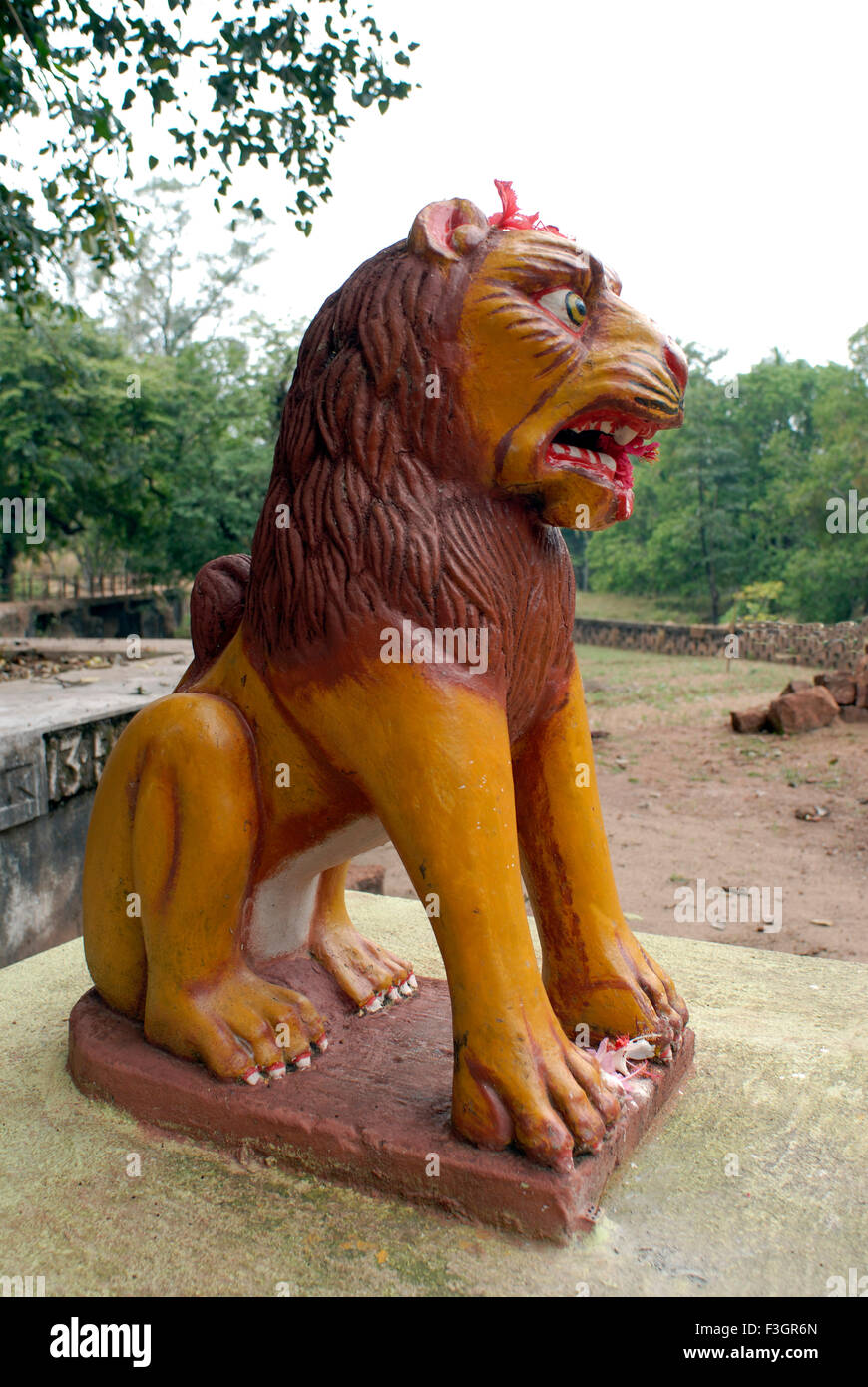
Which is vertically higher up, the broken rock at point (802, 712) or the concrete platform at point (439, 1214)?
the broken rock at point (802, 712)

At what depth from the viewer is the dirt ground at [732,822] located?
5.15 meters

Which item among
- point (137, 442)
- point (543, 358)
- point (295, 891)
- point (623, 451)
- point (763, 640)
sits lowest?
point (295, 891)

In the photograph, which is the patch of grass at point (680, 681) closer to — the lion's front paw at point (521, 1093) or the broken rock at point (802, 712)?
the broken rock at point (802, 712)

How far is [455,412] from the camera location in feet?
6.27

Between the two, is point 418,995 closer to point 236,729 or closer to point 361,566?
point 236,729

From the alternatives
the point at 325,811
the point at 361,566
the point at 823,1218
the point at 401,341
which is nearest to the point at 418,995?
the point at 325,811

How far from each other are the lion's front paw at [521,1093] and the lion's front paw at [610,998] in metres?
0.34

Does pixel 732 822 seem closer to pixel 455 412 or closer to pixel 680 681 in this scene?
pixel 455 412

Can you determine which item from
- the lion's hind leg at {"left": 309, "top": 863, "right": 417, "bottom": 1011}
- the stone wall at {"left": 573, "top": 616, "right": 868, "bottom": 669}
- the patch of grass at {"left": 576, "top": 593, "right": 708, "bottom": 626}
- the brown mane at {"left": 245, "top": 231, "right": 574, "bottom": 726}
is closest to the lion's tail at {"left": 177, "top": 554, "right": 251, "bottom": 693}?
the brown mane at {"left": 245, "top": 231, "right": 574, "bottom": 726}

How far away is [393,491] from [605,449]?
1.57 ft

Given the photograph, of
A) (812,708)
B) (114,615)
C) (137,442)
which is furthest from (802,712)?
(114,615)

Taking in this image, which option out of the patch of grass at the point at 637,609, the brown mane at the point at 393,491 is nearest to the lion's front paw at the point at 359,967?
the brown mane at the point at 393,491

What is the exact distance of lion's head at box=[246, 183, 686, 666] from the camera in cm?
189

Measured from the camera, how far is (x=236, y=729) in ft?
6.93
